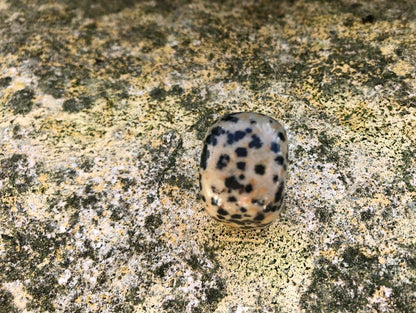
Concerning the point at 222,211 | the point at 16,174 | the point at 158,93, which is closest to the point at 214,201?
the point at 222,211

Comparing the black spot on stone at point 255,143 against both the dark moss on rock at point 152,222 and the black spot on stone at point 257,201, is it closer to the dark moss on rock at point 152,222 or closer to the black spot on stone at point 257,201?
the black spot on stone at point 257,201

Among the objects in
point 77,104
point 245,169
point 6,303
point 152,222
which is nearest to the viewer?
point 245,169

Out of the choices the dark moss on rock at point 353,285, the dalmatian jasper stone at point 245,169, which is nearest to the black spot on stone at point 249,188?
the dalmatian jasper stone at point 245,169

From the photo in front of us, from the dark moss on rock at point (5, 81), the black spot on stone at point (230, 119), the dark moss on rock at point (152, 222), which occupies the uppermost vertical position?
the black spot on stone at point (230, 119)

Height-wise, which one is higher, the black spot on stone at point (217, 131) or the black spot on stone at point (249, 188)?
the black spot on stone at point (217, 131)

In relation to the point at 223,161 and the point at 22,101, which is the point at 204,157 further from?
the point at 22,101

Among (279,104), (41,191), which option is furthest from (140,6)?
(41,191)

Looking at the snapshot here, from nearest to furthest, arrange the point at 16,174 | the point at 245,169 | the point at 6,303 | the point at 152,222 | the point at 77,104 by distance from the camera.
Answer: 1. the point at 245,169
2. the point at 6,303
3. the point at 152,222
4. the point at 16,174
5. the point at 77,104
